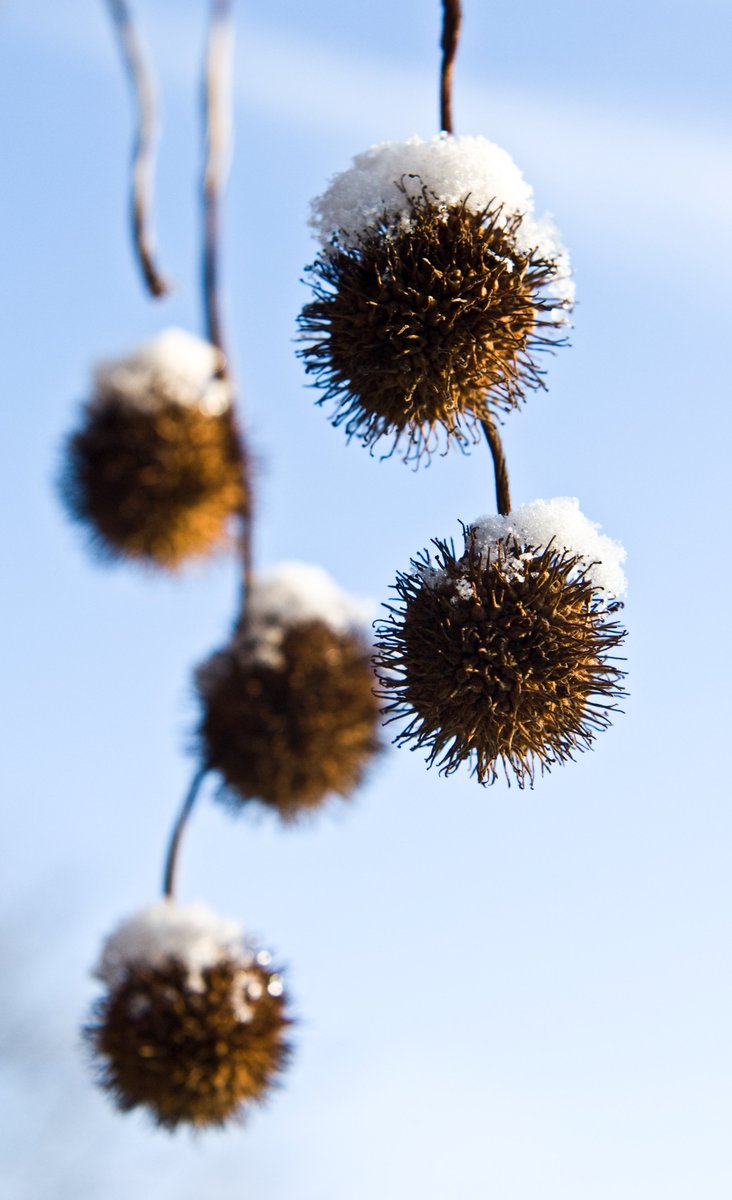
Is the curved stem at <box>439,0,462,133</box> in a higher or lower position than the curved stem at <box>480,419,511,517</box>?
higher

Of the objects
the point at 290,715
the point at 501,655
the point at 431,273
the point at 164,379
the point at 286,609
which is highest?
the point at 164,379

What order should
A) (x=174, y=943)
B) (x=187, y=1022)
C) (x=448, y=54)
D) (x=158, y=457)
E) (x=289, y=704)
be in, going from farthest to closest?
1. (x=289, y=704)
2. (x=158, y=457)
3. (x=174, y=943)
4. (x=187, y=1022)
5. (x=448, y=54)

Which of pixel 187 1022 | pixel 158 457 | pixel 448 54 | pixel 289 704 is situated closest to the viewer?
pixel 448 54

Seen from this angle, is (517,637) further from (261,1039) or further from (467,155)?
(261,1039)

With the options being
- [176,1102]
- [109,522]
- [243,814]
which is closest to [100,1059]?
[176,1102]

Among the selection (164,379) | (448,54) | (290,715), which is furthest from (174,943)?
(448,54)

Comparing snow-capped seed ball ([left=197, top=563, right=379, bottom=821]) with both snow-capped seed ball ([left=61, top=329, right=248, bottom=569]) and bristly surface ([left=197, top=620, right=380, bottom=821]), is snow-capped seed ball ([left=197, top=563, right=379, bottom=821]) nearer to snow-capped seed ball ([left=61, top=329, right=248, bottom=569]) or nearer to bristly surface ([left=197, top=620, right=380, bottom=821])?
bristly surface ([left=197, top=620, right=380, bottom=821])

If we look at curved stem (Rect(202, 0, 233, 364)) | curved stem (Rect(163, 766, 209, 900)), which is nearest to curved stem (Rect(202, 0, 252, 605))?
curved stem (Rect(202, 0, 233, 364))

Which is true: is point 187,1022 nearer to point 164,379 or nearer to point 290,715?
point 290,715
